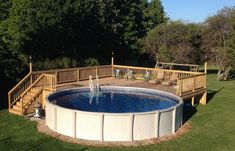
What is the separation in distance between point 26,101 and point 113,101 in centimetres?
451

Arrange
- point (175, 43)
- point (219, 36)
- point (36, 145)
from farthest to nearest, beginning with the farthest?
point (175, 43) < point (219, 36) < point (36, 145)

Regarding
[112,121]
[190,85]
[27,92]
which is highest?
[190,85]

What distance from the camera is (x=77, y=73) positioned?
22.0 meters

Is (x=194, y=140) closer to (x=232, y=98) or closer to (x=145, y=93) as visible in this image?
(x=145, y=93)

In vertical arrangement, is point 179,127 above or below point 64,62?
below

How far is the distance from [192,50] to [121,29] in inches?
362

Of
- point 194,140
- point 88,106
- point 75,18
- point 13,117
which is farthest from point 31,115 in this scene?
point 75,18

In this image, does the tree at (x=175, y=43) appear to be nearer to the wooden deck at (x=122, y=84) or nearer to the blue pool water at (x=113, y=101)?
the wooden deck at (x=122, y=84)

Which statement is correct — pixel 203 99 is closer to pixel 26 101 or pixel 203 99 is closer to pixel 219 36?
pixel 26 101

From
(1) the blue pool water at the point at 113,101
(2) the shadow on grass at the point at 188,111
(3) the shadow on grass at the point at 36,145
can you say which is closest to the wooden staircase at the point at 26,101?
(1) the blue pool water at the point at 113,101

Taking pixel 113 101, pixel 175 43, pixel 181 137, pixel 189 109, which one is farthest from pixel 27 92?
pixel 175 43

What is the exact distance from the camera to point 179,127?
1506 cm

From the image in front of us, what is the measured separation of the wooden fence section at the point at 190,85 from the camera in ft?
58.3

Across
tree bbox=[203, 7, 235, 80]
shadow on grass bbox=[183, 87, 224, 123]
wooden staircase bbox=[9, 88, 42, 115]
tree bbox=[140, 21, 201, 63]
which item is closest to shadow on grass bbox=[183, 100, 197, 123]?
shadow on grass bbox=[183, 87, 224, 123]
